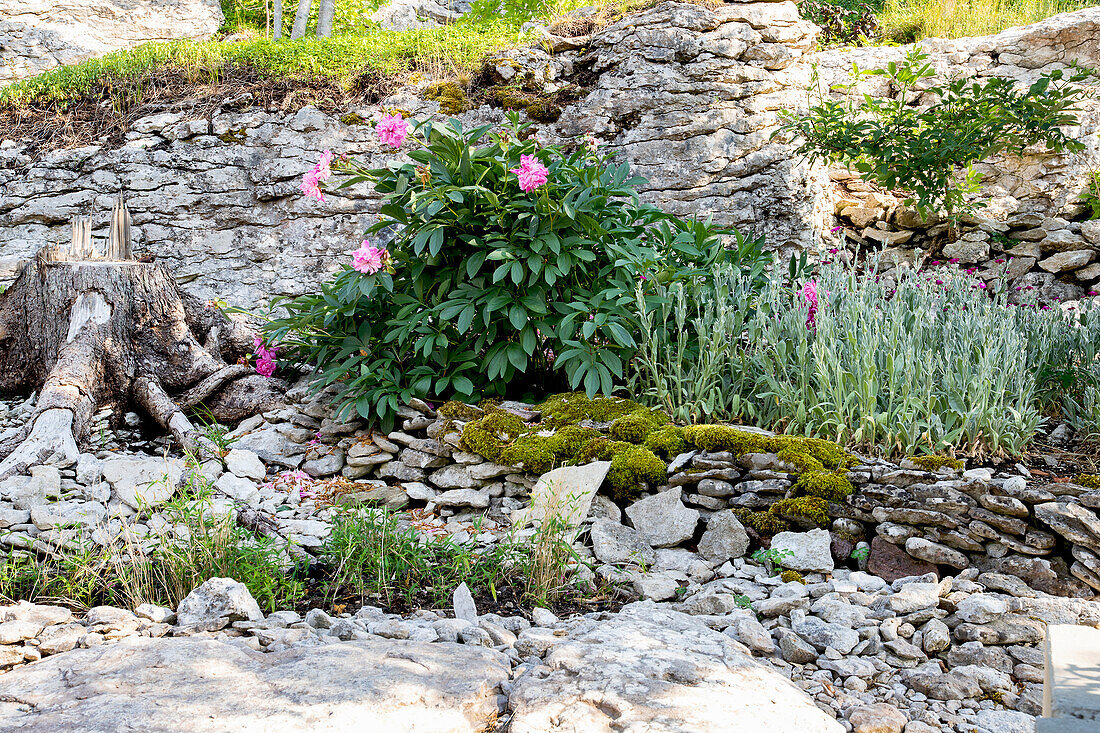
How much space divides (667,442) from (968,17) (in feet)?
24.2

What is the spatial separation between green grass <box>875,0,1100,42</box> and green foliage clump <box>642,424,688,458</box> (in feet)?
21.9

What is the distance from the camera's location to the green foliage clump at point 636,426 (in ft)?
11.2

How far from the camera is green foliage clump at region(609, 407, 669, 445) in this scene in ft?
11.2

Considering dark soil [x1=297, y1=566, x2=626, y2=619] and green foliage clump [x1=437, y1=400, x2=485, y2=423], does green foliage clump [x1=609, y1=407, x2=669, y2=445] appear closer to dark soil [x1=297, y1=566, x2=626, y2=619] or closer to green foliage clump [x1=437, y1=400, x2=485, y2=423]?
green foliage clump [x1=437, y1=400, x2=485, y2=423]

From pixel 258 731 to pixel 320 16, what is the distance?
964 cm

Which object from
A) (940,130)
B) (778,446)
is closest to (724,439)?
(778,446)

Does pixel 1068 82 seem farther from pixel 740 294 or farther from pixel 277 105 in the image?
pixel 277 105

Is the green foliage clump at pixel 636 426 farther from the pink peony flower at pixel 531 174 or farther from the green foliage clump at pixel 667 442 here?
the pink peony flower at pixel 531 174

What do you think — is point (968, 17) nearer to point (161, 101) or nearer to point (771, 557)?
point (771, 557)

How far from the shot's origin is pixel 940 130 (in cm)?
623

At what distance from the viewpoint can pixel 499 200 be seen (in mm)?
3756

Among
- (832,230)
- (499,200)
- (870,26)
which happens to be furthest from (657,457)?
(870,26)

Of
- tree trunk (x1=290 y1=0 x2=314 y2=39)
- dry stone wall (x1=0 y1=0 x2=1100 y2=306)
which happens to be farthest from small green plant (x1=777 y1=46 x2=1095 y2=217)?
tree trunk (x1=290 y1=0 x2=314 y2=39)

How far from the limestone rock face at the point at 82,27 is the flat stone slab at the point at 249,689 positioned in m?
10.0
